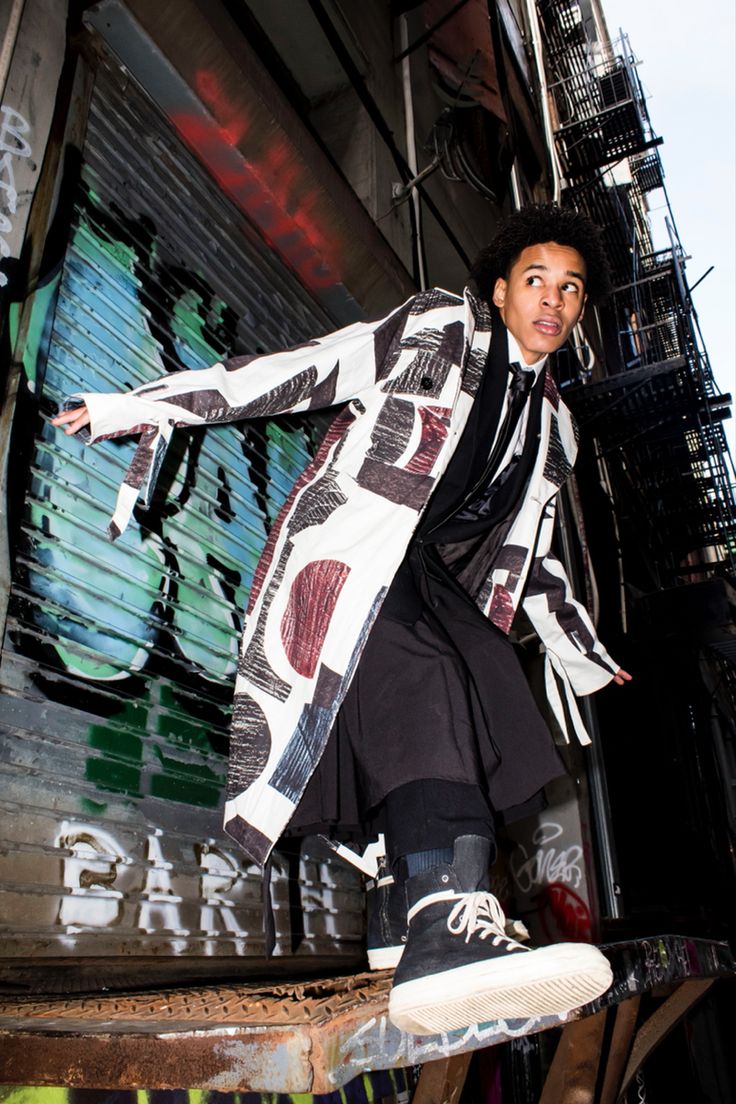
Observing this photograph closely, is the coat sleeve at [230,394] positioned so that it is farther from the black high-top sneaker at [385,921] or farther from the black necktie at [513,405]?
the black high-top sneaker at [385,921]

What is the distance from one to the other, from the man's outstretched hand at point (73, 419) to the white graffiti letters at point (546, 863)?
5.33 meters

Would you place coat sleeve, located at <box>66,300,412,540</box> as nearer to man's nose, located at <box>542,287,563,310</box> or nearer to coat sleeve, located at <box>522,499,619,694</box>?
man's nose, located at <box>542,287,563,310</box>

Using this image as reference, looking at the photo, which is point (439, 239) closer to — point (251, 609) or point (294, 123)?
point (294, 123)

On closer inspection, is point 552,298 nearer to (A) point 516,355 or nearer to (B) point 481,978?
(A) point 516,355

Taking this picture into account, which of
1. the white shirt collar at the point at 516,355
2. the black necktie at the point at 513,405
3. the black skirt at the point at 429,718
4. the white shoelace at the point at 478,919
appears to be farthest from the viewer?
the white shirt collar at the point at 516,355

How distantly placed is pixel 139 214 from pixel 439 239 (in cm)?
515

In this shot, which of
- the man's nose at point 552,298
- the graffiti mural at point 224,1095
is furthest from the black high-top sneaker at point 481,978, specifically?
the man's nose at point 552,298

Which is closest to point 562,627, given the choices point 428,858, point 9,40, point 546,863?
point 428,858

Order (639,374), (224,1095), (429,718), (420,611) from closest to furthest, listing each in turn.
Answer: (429,718), (420,611), (224,1095), (639,374)

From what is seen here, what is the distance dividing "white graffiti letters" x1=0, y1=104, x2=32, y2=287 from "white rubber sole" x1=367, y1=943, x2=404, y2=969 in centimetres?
238

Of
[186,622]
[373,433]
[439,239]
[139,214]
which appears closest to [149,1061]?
[373,433]

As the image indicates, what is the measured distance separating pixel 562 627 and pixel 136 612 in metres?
1.62

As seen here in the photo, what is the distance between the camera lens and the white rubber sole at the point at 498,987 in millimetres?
1460

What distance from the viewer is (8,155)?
2688 millimetres
